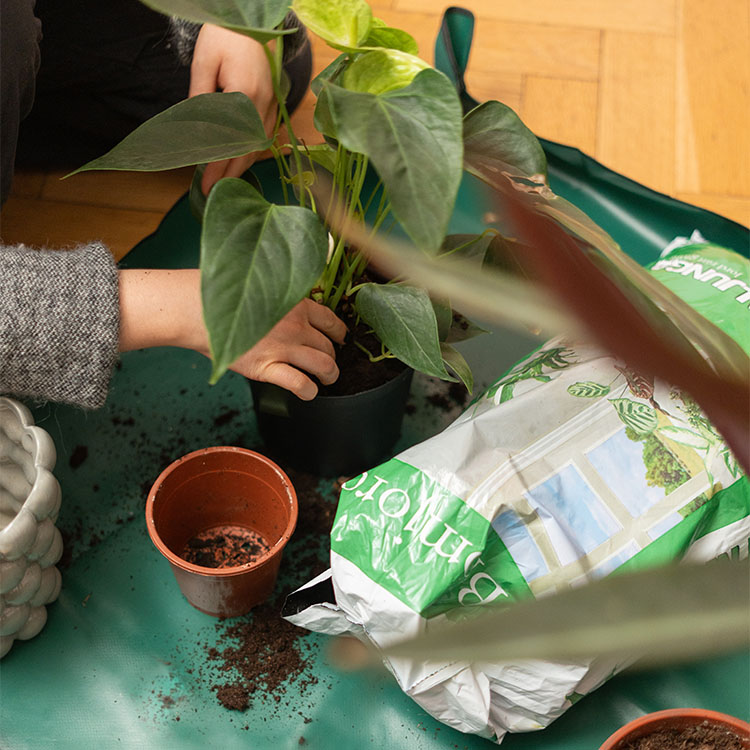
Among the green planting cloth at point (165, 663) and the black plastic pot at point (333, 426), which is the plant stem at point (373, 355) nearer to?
the black plastic pot at point (333, 426)

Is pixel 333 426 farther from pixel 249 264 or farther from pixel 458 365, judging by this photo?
pixel 249 264

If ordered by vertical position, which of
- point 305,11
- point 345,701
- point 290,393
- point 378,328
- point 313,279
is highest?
point 305,11

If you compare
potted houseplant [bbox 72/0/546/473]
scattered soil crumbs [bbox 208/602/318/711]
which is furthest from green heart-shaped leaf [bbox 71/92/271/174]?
scattered soil crumbs [bbox 208/602/318/711]

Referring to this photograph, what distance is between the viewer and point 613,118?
4.52 ft

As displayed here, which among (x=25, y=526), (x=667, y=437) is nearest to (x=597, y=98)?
(x=667, y=437)

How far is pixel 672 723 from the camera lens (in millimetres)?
649

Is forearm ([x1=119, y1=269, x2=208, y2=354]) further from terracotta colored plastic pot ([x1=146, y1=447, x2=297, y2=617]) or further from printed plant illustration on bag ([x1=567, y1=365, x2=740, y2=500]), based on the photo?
printed plant illustration on bag ([x1=567, y1=365, x2=740, y2=500])

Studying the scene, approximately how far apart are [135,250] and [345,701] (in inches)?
26.7

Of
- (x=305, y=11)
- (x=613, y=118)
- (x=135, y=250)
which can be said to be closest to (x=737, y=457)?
(x=305, y=11)

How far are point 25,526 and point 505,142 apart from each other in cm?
51

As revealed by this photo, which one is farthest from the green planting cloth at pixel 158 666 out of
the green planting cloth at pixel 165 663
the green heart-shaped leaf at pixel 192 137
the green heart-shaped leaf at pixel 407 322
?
the green heart-shaped leaf at pixel 192 137

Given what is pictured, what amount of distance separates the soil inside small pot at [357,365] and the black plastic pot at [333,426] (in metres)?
0.02

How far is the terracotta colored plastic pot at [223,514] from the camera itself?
76cm

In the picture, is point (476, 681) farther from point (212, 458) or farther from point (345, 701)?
point (212, 458)
